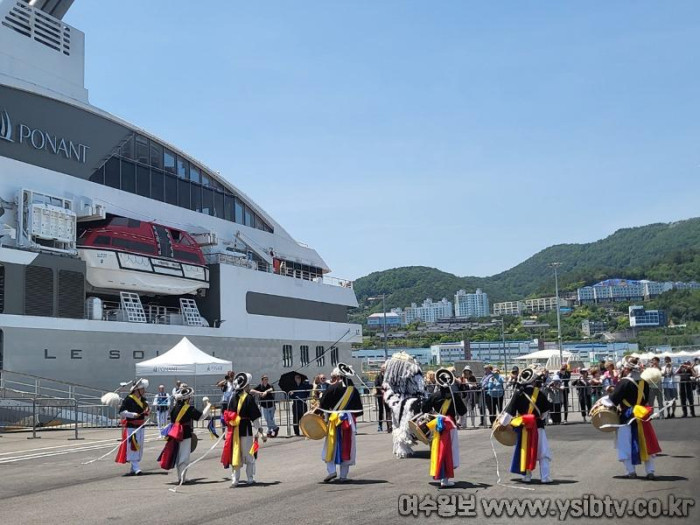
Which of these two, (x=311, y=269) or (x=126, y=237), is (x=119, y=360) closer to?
(x=126, y=237)

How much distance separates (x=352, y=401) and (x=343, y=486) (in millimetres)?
1384

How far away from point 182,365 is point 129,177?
13543 mm

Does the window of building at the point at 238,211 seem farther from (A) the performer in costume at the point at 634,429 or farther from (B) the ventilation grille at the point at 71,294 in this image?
(A) the performer in costume at the point at 634,429

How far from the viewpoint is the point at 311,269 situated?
5047 centimetres

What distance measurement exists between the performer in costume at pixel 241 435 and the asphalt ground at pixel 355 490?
378mm

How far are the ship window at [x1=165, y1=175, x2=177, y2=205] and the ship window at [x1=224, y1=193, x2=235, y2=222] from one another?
4.98 meters

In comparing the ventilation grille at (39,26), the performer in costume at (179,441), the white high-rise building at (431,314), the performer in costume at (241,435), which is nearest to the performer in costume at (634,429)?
the performer in costume at (241,435)

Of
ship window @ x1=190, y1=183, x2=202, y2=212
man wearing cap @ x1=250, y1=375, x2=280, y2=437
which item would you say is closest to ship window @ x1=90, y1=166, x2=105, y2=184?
ship window @ x1=190, y1=183, x2=202, y2=212

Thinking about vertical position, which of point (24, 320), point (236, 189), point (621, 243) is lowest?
point (24, 320)

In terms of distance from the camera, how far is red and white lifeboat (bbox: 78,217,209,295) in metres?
30.1

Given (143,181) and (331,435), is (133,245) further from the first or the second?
(331,435)

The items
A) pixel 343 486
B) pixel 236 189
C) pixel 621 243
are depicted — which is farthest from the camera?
pixel 621 243

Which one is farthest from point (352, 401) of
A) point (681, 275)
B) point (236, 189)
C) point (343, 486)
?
point (681, 275)

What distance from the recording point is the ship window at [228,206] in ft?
142
